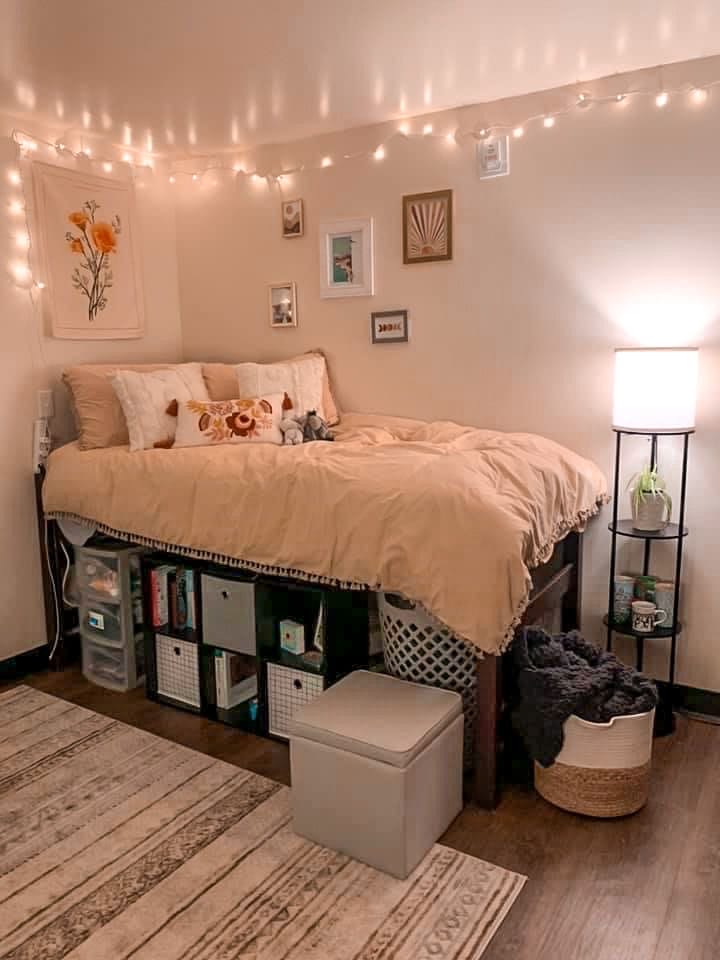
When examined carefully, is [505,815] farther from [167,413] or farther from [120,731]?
[167,413]

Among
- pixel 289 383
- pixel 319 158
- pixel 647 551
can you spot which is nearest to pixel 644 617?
pixel 647 551

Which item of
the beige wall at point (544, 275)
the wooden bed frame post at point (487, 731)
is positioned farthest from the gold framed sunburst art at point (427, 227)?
the wooden bed frame post at point (487, 731)

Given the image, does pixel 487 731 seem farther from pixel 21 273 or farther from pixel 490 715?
pixel 21 273

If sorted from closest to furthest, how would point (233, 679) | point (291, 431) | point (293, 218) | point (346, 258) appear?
1. point (233, 679)
2. point (291, 431)
3. point (346, 258)
4. point (293, 218)

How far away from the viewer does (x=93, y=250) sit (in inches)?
132

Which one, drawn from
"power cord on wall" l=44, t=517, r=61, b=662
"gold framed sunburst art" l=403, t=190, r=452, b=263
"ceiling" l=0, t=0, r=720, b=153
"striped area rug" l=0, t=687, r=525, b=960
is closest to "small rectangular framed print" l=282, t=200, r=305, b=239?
"ceiling" l=0, t=0, r=720, b=153

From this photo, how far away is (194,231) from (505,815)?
3.02 meters

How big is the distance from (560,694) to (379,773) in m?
0.58

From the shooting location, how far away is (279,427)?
2994 mm

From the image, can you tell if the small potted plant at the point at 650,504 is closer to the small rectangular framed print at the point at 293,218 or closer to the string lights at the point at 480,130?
the string lights at the point at 480,130

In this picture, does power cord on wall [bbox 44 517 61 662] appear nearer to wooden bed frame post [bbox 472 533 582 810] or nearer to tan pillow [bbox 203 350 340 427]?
tan pillow [bbox 203 350 340 427]

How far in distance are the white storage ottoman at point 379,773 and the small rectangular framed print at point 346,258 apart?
1890 millimetres

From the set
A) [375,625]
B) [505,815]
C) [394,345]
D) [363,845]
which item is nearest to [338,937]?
[363,845]

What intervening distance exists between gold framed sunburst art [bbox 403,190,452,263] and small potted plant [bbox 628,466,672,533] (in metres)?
1.20
